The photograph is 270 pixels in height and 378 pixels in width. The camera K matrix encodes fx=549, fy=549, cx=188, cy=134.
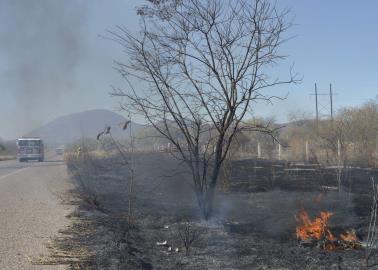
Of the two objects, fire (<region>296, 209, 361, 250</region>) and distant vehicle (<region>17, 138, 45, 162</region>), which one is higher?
distant vehicle (<region>17, 138, 45, 162</region>)

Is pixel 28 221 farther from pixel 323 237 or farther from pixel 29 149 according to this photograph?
pixel 29 149

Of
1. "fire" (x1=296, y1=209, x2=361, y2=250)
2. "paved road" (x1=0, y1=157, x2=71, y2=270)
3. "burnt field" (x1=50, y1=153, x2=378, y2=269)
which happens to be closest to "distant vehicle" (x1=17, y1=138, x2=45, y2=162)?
"paved road" (x1=0, y1=157, x2=71, y2=270)

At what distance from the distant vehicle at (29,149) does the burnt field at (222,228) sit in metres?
31.0

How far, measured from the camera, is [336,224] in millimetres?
10984

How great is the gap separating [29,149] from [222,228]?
41.2 m

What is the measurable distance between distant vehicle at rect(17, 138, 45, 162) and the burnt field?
102ft

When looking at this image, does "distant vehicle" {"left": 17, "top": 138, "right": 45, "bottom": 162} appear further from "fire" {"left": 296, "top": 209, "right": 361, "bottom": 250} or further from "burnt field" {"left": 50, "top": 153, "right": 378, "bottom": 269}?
"fire" {"left": 296, "top": 209, "right": 361, "bottom": 250}

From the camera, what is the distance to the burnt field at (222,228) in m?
7.39

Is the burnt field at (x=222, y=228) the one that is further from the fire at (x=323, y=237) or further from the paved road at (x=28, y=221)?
the paved road at (x=28, y=221)

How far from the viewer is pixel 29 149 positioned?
48531mm

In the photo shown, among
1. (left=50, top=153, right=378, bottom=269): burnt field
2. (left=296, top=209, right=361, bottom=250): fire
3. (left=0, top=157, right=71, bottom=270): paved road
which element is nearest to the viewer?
(left=50, top=153, right=378, bottom=269): burnt field

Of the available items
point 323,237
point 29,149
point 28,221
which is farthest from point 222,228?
point 29,149

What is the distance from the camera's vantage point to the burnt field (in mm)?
7395

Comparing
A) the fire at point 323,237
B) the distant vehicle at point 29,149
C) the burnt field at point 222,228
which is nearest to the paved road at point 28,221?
the burnt field at point 222,228
